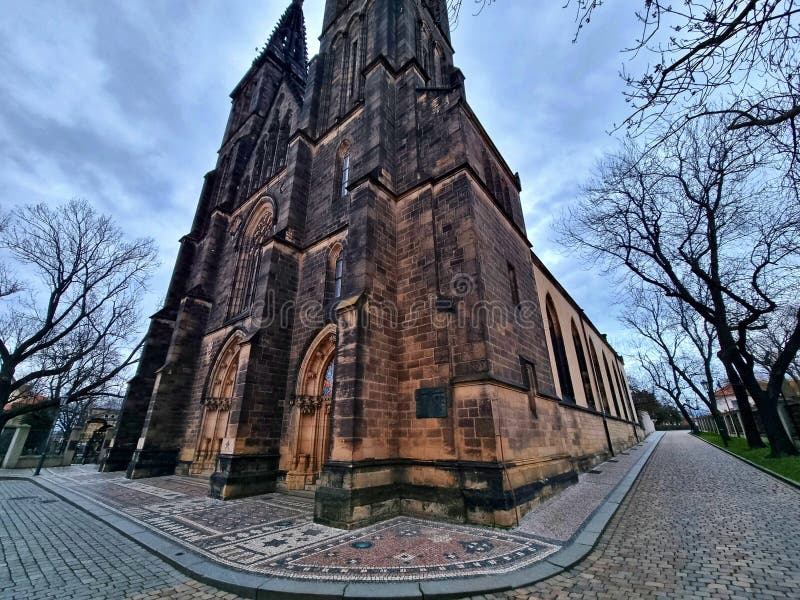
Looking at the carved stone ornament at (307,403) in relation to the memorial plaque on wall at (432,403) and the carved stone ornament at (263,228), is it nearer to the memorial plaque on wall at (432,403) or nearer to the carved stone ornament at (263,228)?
the memorial plaque on wall at (432,403)

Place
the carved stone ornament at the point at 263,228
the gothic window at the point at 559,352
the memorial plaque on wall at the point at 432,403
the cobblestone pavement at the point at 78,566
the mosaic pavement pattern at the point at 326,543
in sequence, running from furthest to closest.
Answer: the carved stone ornament at the point at 263,228, the gothic window at the point at 559,352, the memorial plaque on wall at the point at 432,403, the mosaic pavement pattern at the point at 326,543, the cobblestone pavement at the point at 78,566

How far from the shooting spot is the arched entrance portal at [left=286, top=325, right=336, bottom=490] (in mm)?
8781

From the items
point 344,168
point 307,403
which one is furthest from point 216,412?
point 344,168

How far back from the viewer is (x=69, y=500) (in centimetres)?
783

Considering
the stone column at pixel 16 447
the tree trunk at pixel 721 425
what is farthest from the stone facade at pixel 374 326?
the tree trunk at pixel 721 425

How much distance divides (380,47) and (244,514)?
48.2ft

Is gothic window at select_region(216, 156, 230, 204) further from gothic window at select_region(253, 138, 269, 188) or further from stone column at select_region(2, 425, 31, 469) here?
stone column at select_region(2, 425, 31, 469)

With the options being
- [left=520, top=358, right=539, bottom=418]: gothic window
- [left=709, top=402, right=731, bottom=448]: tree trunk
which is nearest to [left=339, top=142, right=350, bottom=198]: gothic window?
[left=520, top=358, right=539, bottom=418]: gothic window

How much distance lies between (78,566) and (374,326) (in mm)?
5435

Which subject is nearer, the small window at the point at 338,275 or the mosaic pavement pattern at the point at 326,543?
the mosaic pavement pattern at the point at 326,543

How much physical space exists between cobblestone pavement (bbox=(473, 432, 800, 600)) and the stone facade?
1744mm

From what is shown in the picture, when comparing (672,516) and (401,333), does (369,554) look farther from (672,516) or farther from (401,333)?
(672,516)

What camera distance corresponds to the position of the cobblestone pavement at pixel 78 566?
11.1 feet

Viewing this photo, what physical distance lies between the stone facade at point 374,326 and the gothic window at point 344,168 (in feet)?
0.27
